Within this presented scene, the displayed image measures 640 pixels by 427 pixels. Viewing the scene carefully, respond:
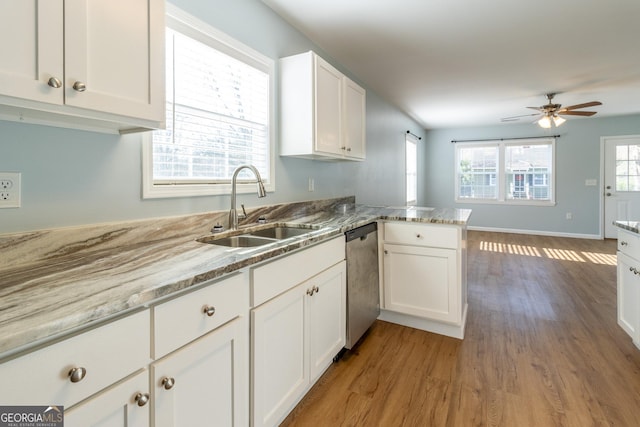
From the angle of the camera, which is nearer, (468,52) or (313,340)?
(313,340)

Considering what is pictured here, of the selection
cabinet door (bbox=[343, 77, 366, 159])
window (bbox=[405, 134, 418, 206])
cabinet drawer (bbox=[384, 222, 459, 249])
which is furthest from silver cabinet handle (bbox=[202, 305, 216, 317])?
window (bbox=[405, 134, 418, 206])

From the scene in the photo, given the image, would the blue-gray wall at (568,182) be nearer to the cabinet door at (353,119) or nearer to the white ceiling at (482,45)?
the white ceiling at (482,45)

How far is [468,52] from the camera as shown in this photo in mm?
3191

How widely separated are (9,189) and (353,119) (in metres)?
2.32

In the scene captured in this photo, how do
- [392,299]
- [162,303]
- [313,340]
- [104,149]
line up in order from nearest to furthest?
1. [162,303]
2. [104,149]
3. [313,340]
4. [392,299]

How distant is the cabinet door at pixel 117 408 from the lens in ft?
2.36

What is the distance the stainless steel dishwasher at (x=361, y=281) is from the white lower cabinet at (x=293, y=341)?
123mm

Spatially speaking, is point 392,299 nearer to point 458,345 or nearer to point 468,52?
point 458,345

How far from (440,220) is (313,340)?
49.1 inches

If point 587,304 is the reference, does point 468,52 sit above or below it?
above

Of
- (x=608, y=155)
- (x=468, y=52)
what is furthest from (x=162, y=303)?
(x=608, y=155)

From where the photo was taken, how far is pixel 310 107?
2.29m

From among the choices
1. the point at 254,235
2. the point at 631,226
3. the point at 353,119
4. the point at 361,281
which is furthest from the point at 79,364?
the point at 631,226

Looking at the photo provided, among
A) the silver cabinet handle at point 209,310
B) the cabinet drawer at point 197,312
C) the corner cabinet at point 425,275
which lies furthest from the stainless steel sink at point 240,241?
the corner cabinet at point 425,275
